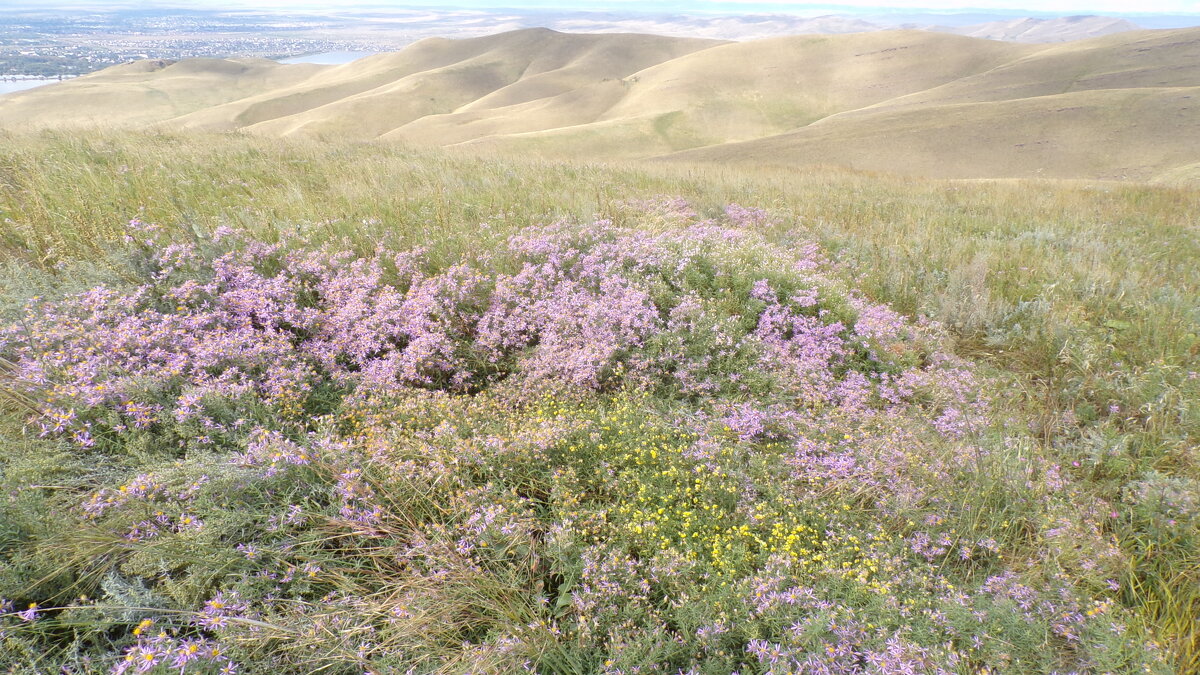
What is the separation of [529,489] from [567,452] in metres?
0.33

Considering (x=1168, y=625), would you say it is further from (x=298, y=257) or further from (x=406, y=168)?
(x=406, y=168)

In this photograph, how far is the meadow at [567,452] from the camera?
7.27 ft

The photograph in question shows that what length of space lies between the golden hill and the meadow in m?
12.5

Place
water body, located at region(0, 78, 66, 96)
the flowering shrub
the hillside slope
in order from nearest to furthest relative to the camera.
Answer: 1. the flowering shrub
2. the hillside slope
3. water body, located at region(0, 78, 66, 96)

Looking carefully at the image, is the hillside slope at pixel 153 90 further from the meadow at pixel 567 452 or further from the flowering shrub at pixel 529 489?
the flowering shrub at pixel 529 489

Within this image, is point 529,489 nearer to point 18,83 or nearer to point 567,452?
point 567,452

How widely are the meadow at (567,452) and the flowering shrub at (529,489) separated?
23 millimetres

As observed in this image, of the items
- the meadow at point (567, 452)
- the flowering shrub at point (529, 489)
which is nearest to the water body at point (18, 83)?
the meadow at point (567, 452)

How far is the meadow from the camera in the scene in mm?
2215

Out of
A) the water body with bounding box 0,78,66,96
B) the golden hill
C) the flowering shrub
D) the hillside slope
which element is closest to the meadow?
the flowering shrub

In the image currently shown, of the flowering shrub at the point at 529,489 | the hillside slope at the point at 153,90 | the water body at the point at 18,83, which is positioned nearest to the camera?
the flowering shrub at the point at 529,489

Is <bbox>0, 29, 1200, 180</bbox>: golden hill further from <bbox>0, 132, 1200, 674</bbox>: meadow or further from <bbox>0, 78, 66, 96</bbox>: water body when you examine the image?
<bbox>0, 78, 66, 96</bbox>: water body

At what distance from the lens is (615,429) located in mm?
3391

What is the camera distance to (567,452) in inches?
128
